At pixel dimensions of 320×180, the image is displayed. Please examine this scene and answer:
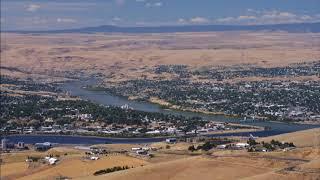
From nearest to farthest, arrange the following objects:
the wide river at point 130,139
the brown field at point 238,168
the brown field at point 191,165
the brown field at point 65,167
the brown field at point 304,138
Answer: the brown field at point 238,168 → the brown field at point 191,165 → the brown field at point 65,167 → the brown field at point 304,138 → the wide river at point 130,139

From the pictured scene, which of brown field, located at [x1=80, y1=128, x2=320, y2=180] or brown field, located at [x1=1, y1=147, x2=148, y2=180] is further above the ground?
brown field, located at [x1=80, y1=128, x2=320, y2=180]

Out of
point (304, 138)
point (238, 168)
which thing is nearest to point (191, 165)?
point (238, 168)

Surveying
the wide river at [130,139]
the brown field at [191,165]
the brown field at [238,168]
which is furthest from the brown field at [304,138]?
the wide river at [130,139]

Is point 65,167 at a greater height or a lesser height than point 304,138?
lesser

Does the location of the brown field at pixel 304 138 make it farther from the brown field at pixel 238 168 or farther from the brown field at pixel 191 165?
the brown field at pixel 238 168

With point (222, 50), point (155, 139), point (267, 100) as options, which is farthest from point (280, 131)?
point (222, 50)

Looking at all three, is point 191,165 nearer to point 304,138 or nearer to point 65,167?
point 65,167

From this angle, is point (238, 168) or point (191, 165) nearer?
point (238, 168)

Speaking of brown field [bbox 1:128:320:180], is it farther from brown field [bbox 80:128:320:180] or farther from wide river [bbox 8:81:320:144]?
wide river [bbox 8:81:320:144]

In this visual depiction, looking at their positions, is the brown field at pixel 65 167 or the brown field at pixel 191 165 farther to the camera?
the brown field at pixel 65 167

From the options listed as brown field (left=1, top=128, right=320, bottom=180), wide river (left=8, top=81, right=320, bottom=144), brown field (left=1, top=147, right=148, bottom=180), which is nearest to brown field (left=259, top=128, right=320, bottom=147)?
brown field (left=1, top=128, right=320, bottom=180)

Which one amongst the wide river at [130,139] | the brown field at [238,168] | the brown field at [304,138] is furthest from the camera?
the wide river at [130,139]
